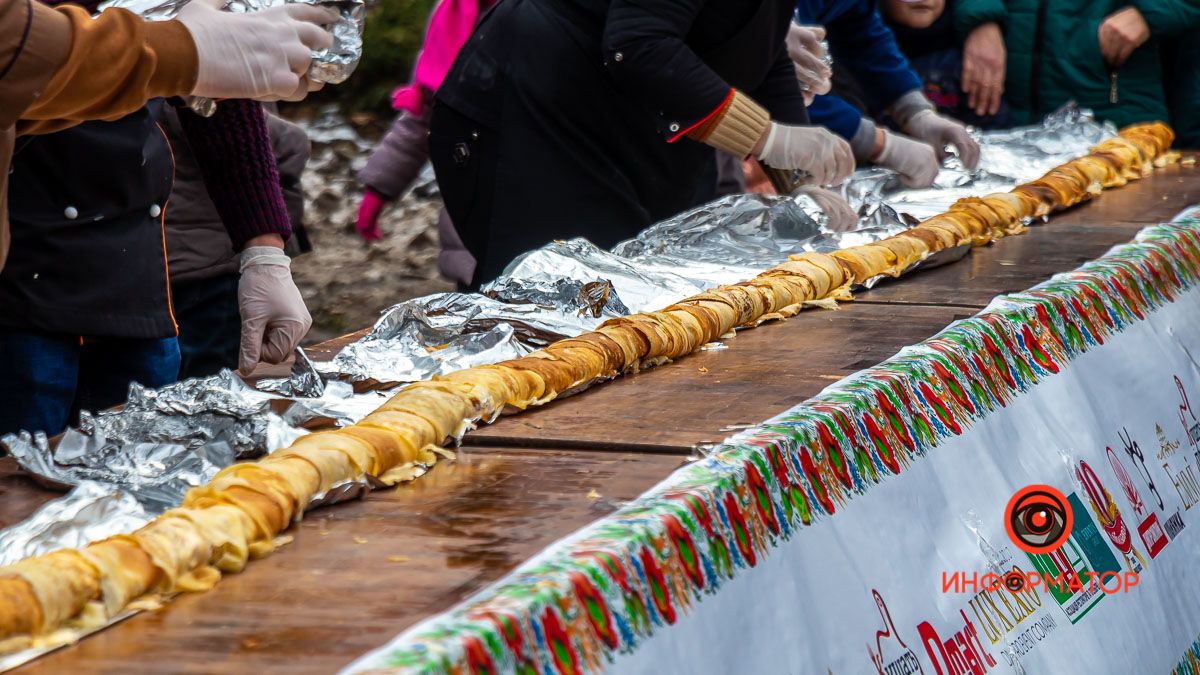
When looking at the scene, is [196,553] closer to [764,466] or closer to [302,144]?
[764,466]

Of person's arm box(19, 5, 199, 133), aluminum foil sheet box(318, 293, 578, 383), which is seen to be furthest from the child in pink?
person's arm box(19, 5, 199, 133)

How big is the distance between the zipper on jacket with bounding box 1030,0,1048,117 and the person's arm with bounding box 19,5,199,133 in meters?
3.78

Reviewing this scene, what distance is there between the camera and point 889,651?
4.35 feet

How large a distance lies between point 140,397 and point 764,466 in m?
0.80

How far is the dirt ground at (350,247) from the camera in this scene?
673 cm

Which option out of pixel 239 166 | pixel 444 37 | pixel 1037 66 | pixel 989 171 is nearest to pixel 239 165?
pixel 239 166

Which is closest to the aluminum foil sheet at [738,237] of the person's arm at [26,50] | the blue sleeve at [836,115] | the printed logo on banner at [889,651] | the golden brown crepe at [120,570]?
the blue sleeve at [836,115]

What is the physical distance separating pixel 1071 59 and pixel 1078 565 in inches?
131

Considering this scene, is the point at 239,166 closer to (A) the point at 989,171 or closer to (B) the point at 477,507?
(B) the point at 477,507

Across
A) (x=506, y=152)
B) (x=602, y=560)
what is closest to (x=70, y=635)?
(x=602, y=560)

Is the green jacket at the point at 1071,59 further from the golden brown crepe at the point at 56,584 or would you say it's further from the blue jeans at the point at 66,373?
the golden brown crepe at the point at 56,584

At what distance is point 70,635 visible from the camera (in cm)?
98

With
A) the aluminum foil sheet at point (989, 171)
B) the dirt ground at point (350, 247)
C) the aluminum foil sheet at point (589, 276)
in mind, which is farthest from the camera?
the dirt ground at point (350, 247)

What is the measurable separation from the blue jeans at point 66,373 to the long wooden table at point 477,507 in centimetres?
27
